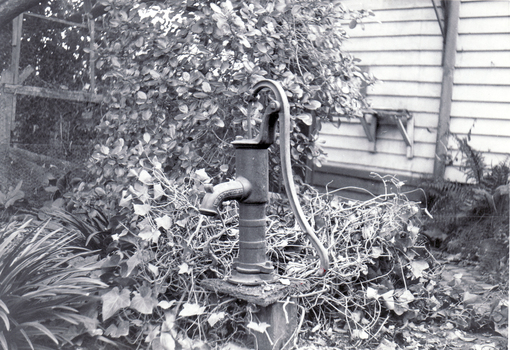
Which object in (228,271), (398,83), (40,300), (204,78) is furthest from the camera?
(398,83)

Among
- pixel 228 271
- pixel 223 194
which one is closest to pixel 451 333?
pixel 228 271

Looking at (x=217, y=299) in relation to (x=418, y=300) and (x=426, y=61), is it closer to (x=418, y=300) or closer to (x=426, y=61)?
(x=418, y=300)

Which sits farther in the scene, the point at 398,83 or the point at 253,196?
the point at 398,83

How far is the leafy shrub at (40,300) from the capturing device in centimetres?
161

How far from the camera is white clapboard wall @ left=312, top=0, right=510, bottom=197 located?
13.3 feet

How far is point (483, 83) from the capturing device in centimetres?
413

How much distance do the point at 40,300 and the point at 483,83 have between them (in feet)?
12.5

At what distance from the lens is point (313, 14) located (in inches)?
118

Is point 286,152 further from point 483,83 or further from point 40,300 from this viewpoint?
point 483,83

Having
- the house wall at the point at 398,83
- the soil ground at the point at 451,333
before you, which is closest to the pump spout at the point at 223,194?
the soil ground at the point at 451,333

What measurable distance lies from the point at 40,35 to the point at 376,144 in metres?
3.33

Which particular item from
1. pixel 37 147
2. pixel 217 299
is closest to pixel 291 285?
pixel 217 299

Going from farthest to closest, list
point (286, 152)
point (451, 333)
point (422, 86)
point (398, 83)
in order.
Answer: point (398, 83) → point (422, 86) → point (451, 333) → point (286, 152)

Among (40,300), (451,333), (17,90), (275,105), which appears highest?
(17,90)
